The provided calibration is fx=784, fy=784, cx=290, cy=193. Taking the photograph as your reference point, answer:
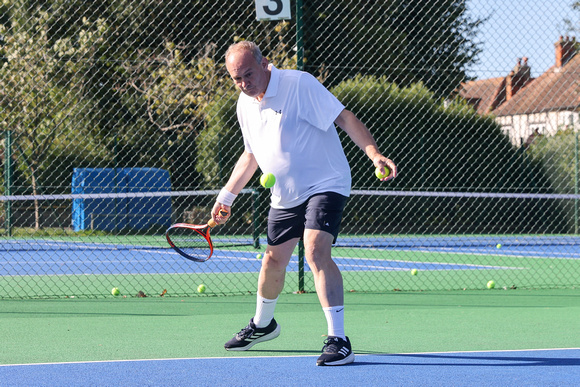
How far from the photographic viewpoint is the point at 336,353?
3.72 meters

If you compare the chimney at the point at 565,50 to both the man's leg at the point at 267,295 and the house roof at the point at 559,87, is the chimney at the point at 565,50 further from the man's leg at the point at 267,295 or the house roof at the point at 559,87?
the man's leg at the point at 267,295

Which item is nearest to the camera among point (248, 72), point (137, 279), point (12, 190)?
point (248, 72)

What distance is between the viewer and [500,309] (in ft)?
19.2

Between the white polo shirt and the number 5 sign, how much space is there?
2454mm

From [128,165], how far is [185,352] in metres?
11.4

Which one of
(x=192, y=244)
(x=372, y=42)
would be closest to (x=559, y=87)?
(x=372, y=42)

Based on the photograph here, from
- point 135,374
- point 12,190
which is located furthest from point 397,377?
point 12,190

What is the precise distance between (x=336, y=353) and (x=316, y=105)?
1215 mm

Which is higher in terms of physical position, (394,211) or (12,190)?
(394,211)

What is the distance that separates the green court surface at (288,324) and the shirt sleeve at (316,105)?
1.24 meters

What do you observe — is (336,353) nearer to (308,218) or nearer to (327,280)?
(327,280)

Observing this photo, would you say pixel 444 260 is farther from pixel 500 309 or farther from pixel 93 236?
pixel 93 236

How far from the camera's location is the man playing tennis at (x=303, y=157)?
3.83m

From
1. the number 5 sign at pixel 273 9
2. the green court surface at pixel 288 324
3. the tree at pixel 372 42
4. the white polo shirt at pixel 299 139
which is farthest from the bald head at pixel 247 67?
the tree at pixel 372 42
